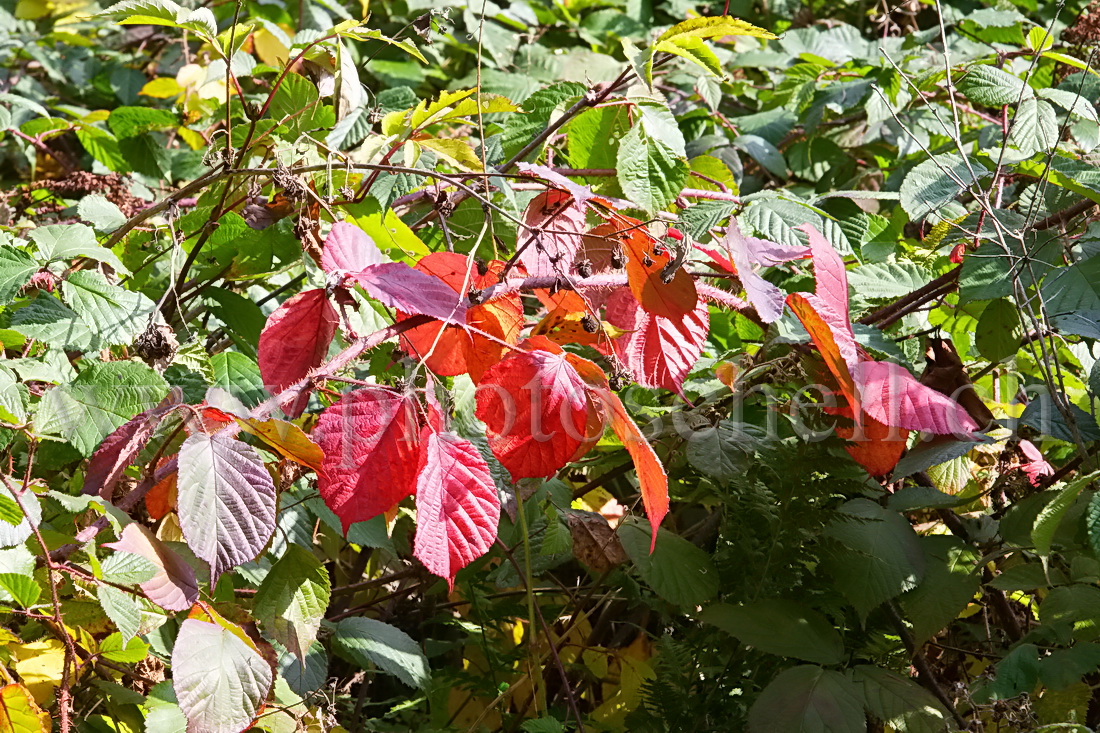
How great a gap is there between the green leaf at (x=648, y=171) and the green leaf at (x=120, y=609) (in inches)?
27.7

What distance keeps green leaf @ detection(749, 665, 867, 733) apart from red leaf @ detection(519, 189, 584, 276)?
520 millimetres

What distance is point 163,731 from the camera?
3.26 ft

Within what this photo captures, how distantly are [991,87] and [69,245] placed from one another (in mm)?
1419

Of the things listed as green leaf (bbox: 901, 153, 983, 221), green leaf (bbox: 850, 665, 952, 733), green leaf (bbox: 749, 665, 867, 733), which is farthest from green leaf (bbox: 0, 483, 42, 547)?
green leaf (bbox: 901, 153, 983, 221)

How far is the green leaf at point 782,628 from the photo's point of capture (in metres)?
1.08

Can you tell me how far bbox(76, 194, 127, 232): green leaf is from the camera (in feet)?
4.48

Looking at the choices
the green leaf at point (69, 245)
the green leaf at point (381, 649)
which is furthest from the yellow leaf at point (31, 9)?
the green leaf at point (381, 649)

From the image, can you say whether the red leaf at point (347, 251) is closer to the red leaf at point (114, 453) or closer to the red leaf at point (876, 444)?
the red leaf at point (114, 453)

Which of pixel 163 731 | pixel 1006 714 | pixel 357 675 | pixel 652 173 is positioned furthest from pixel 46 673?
pixel 1006 714

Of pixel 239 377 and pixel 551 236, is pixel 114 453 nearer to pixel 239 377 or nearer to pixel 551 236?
pixel 239 377

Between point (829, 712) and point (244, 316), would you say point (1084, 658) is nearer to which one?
point (829, 712)

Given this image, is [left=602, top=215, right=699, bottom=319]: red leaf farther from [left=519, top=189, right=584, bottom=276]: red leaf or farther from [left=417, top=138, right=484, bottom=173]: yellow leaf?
[left=417, top=138, right=484, bottom=173]: yellow leaf

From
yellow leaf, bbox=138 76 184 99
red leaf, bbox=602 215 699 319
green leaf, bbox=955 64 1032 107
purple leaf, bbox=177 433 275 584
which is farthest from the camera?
yellow leaf, bbox=138 76 184 99

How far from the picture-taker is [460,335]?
1.07 m
